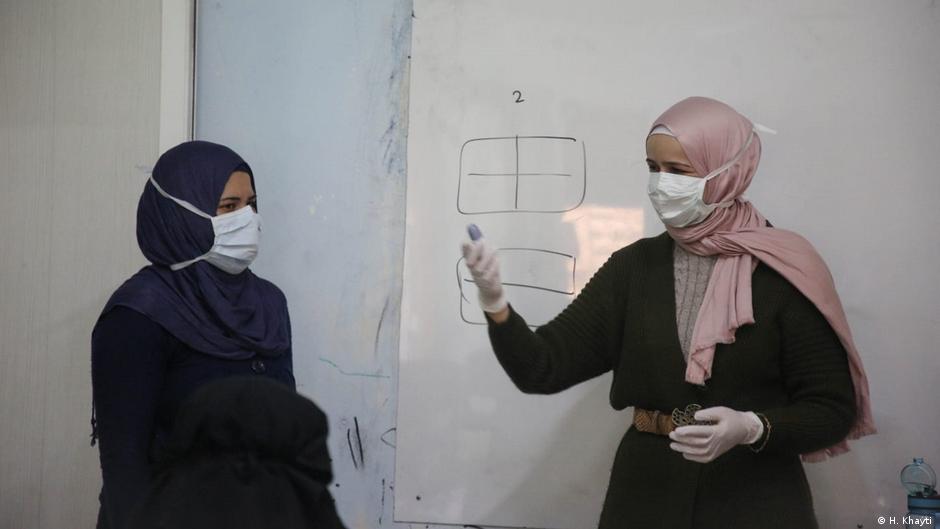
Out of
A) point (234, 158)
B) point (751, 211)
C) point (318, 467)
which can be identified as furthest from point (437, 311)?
point (318, 467)

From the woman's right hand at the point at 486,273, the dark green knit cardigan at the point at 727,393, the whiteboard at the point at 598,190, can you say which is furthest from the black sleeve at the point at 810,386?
the whiteboard at the point at 598,190

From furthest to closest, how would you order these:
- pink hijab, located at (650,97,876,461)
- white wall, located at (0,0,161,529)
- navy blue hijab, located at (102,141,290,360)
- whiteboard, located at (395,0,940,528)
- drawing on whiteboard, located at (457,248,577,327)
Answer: white wall, located at (0,0,161,529) < drawing on whiteboard, located at (457,248,577,327) < whiteboard, located at (395,0,940,528) < navy blue hijab, located at (102,141,290,360) < pink hijab, located at (650,97,876,461)

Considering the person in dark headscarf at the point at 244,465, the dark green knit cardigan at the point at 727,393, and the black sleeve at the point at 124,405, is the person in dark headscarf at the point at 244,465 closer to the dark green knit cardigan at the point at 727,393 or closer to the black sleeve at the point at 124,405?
the black sleeve at the point at 124,405

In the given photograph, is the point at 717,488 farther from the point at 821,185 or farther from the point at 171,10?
the point at 171,10

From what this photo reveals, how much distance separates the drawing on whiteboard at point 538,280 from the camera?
2.61 metres

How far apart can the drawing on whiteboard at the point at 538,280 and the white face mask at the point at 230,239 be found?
75 centimetres

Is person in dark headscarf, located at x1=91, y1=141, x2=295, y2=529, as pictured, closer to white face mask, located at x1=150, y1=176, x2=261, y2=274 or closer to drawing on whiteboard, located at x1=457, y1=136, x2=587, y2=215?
white face mask, located at x1=150, y1=176, x2=261, y2=274

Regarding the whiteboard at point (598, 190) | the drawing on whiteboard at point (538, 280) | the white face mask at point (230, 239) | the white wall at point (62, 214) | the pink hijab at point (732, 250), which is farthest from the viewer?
the white wall at point (62, 214)

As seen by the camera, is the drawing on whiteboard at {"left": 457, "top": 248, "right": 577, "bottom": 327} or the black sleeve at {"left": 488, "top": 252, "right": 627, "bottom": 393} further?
the drawing on whiteboard at {"left": 457, "top": 248, "right": 577, "bottom": 327}

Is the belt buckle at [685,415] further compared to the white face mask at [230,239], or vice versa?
the white face mask at [230,239]

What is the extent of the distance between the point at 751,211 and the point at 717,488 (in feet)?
1.86

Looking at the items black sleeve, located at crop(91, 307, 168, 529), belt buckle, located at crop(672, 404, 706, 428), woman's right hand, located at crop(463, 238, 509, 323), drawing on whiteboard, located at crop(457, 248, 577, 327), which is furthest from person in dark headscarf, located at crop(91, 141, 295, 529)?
belt buckle, located at crop(672, 404, 706, 428)

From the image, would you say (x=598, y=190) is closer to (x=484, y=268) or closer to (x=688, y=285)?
(x=688, y=285)

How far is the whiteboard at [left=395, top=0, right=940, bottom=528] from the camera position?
8.13ft
